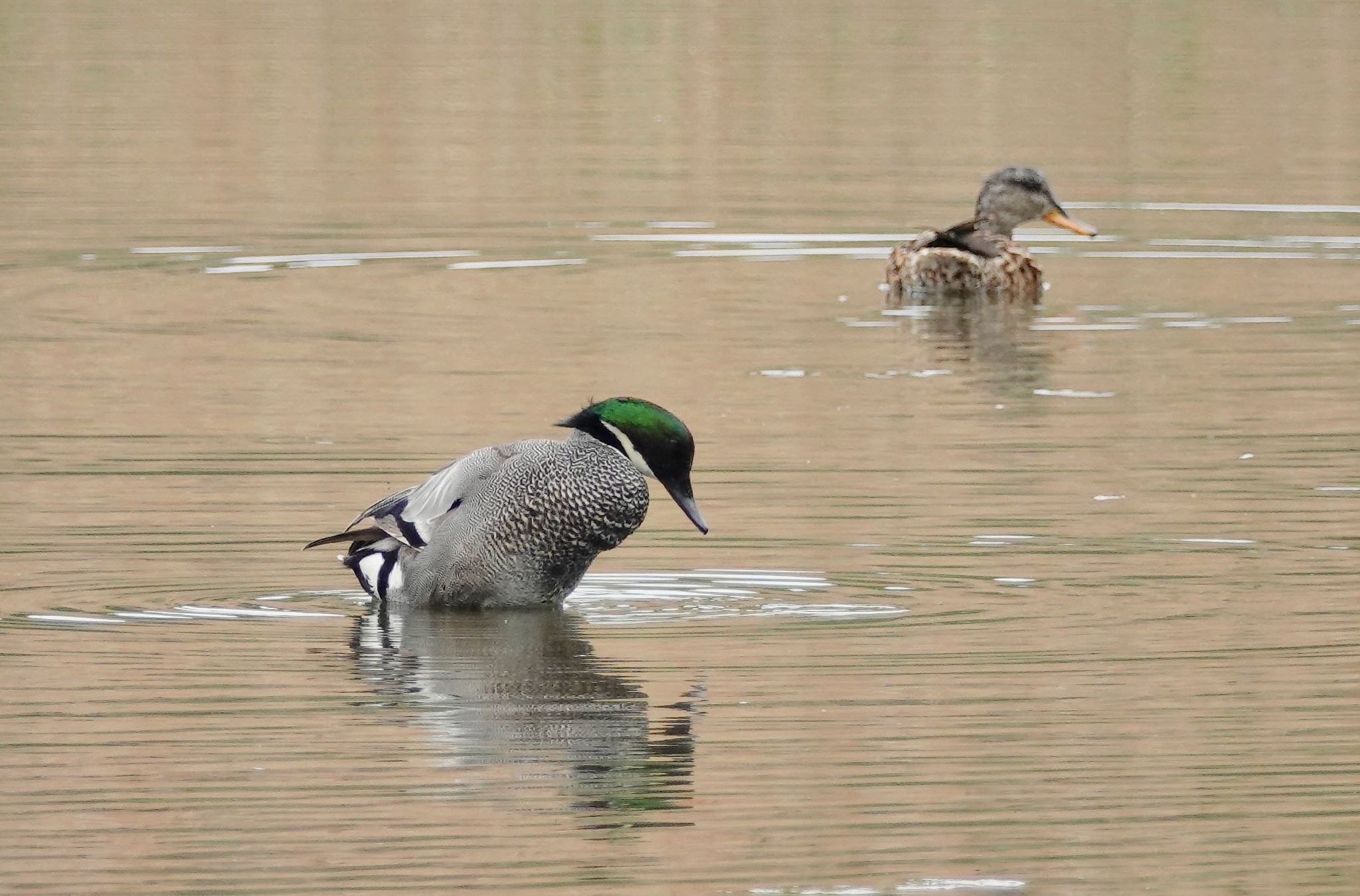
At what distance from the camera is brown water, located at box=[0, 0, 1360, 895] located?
7.57m

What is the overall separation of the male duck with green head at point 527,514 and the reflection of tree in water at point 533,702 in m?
0.12

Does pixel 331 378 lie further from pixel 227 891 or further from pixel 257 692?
pixel 227 891

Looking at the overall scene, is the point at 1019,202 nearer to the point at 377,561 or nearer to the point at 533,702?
the point at 377,561

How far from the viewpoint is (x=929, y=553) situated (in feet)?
36.6

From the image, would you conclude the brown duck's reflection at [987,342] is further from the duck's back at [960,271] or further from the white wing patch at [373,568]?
the white wing patch at [373,568]

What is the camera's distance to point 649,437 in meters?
10.4

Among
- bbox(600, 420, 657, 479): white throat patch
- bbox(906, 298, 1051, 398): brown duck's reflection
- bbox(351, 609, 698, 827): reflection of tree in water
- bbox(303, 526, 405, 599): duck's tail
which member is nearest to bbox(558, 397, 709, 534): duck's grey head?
bbox(600, 420, 657, 479): white throat patch

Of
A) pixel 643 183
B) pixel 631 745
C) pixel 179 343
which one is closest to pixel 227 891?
Result: pixel 631 745

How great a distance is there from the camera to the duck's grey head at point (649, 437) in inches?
408

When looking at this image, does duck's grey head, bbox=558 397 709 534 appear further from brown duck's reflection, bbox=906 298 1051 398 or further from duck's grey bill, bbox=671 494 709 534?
brown duck's reflection, bbox=906 298 1051 398

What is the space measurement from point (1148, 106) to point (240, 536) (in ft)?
79.9

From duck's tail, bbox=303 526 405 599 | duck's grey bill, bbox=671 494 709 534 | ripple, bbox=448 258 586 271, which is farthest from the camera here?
ripple, bbox=448 258 586 271

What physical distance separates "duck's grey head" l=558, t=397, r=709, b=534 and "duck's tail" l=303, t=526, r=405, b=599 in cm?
75

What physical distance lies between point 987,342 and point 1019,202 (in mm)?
4099
